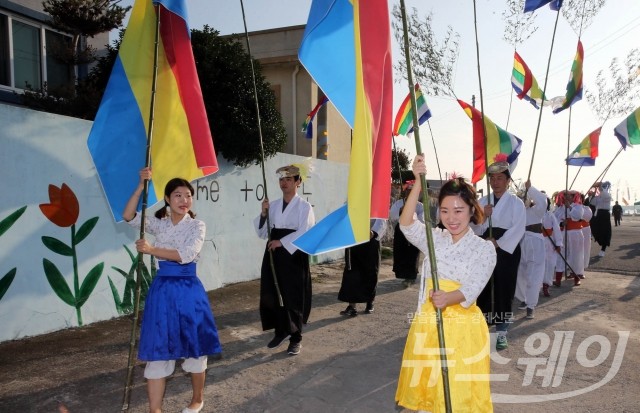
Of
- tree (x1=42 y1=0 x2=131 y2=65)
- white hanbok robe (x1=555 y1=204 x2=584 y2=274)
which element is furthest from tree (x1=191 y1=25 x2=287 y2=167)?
white hanbok robe (x1=555 y1=204 x2=584 y2=274)

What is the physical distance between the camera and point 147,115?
12.0 feet

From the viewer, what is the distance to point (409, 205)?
2.82m

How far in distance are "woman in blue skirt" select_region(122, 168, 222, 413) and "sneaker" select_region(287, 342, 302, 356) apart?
1513mm

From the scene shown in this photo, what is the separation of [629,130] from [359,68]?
662 centimetres

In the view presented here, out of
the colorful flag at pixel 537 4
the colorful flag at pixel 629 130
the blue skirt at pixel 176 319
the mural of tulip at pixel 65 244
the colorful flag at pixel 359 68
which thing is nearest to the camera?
the colorful flag at pixel 359 68

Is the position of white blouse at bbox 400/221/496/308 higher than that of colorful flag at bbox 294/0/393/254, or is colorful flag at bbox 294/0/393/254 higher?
colorful flag at bbox 294/0/393/254

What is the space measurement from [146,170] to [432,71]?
183 inches

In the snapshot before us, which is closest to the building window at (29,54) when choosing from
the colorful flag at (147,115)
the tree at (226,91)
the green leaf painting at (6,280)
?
the tree at (226,91)

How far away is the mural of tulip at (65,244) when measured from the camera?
5473 mm

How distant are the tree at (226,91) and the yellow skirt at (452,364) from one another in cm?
500

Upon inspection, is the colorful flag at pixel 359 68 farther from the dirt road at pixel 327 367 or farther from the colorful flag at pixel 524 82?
the colorful flag at pixel 524 82

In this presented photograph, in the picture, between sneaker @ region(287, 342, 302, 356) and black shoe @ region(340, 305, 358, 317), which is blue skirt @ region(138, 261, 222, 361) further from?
black shoe @ region(340, 305, 358, 317)

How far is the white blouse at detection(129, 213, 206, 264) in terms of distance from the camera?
136 inches

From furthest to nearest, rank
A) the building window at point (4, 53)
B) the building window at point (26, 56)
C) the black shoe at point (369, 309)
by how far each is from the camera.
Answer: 1. the building window at point (26, 56)
2. the building window at point (4, 53)
3. the black shoe at point (369, 309)
